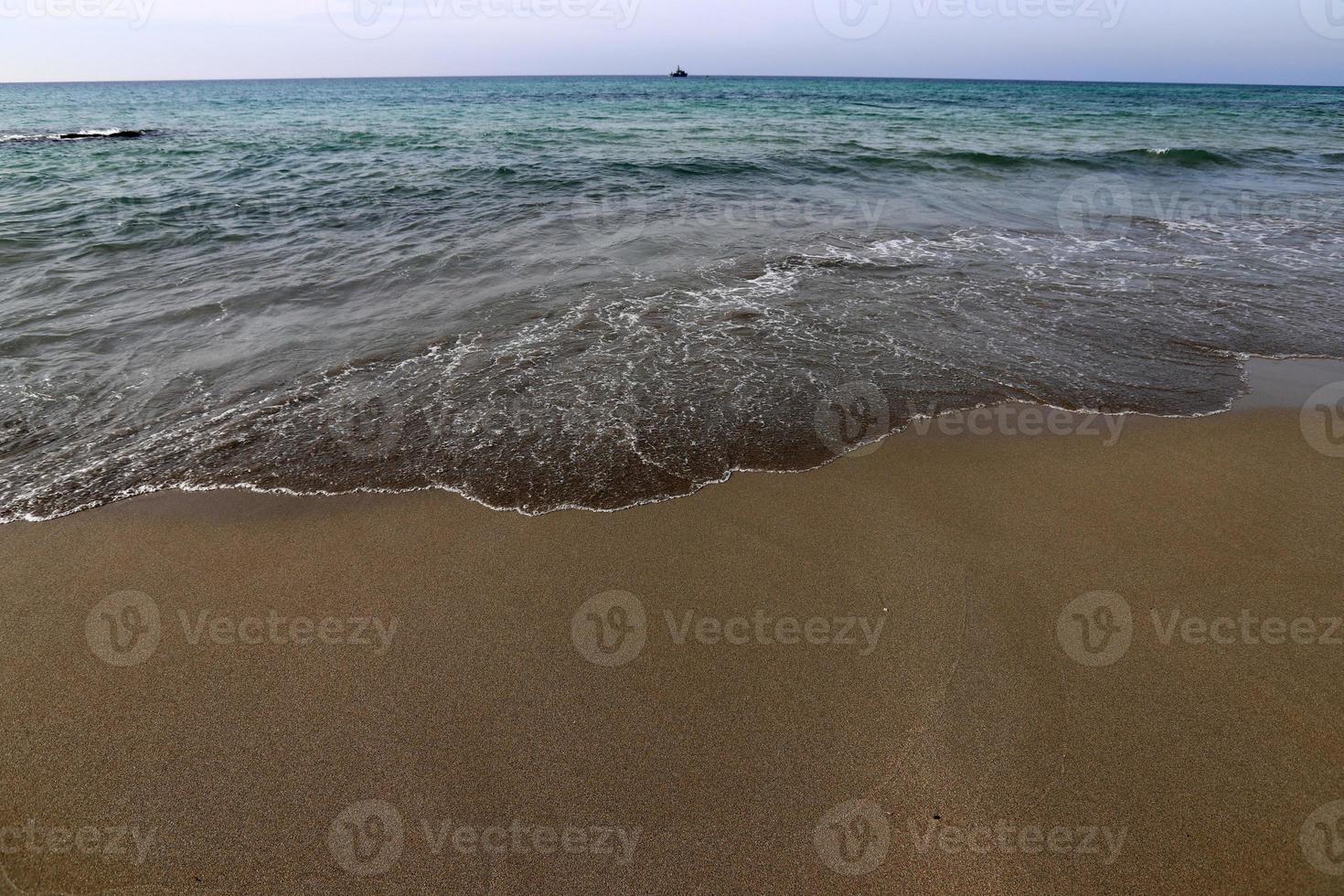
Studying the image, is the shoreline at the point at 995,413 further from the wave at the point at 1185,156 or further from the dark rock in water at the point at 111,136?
the dark rock in water at the point at 111,136

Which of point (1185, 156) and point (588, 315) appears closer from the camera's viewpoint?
point (588, 315)

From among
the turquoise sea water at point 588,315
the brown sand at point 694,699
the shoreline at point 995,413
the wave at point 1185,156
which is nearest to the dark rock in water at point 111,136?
the turquoise sea water at point 588,315

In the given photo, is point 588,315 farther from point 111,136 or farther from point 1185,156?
point 111,136

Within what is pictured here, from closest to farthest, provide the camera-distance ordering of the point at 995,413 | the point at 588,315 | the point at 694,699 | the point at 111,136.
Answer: the point at 694,699 → the point at 995,413 → the point at 588,315 → the point at 111,136

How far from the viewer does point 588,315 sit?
667cm

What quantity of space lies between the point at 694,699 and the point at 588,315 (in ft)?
15.8

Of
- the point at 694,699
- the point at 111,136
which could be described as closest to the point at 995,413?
the point at 694,699

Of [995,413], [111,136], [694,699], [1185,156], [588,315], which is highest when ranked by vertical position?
[111,136]

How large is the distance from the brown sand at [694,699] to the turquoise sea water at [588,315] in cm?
65

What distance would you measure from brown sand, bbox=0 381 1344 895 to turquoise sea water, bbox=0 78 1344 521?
65 centimetres

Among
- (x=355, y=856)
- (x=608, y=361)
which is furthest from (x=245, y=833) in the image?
(x=608, y=361)

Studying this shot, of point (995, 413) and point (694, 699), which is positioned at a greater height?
point (995, 413)

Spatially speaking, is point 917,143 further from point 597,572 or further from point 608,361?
point 597,572

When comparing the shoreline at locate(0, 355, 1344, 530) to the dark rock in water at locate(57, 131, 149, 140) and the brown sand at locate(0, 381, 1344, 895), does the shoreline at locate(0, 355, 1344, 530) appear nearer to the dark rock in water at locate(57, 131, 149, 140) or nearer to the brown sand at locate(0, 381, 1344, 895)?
the brown sand at locate(0, 381, 1344, 895)
